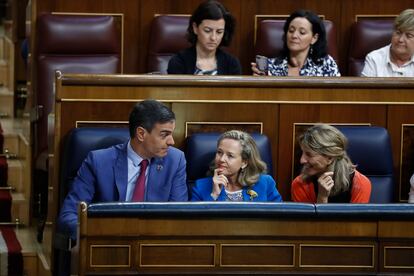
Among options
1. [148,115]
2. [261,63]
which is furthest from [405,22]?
[148,115]

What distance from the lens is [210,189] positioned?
2.61m

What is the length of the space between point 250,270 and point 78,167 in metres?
0.66

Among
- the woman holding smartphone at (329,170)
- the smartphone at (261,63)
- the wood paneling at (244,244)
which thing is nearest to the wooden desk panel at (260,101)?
the woman holding smartphone at (329,170)

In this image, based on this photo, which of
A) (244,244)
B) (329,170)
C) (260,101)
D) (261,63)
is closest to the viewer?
(244,244)

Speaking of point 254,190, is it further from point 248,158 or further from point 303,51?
point 303,51

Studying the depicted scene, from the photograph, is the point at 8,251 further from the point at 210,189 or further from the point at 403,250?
the point at 403,250

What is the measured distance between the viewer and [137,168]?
2570 mm

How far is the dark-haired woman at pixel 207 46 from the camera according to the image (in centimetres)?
314

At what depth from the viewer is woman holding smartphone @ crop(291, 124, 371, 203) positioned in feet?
8.58

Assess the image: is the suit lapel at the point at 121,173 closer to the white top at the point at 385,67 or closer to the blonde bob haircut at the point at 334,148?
the blonde bob haircut at the point at 334,148

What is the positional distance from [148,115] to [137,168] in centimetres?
13

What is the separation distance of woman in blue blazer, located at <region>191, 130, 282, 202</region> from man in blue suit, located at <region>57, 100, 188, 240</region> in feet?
0.20

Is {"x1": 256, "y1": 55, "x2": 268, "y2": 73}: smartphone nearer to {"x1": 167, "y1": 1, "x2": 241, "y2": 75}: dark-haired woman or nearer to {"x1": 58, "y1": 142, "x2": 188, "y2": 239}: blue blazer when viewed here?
{"x1": 167, "y1": 1, "x2": 241, "y2": 75}: dark-haired woman

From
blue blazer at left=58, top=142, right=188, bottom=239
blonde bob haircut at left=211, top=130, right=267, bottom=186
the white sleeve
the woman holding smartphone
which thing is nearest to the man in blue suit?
blue blazer at left=58, top=142, right=188, bottom=239
